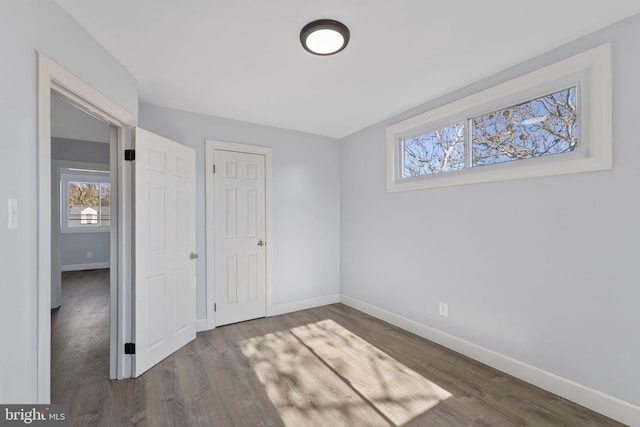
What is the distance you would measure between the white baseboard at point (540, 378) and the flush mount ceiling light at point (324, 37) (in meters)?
2.79

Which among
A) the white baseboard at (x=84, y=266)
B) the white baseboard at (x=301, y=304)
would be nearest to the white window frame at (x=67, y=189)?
the white baseboard at (x=84, y=266)

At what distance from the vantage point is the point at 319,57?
2242 mm

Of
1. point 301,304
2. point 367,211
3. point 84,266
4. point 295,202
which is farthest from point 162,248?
point 84,266

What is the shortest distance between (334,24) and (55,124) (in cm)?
419

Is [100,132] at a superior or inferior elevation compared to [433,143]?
superior

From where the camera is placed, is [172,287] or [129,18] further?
[172,287]

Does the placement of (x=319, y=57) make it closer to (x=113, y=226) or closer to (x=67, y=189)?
(x=113, y=226)

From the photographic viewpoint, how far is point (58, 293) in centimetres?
423

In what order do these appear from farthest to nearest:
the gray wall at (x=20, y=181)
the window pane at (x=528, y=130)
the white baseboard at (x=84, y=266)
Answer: the white baseboard at (x=84, y=266) → the window pane at (x=528, y=130) → the gray wall at (x=20, y=181)

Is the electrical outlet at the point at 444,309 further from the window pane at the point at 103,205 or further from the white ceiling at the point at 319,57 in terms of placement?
the window pane at the point at 103,205

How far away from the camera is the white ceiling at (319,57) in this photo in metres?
1.72

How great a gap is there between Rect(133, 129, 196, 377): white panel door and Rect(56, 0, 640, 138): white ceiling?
70 cm

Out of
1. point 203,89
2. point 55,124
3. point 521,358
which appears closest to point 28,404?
point 203,89

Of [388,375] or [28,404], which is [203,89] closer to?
[28,404]
